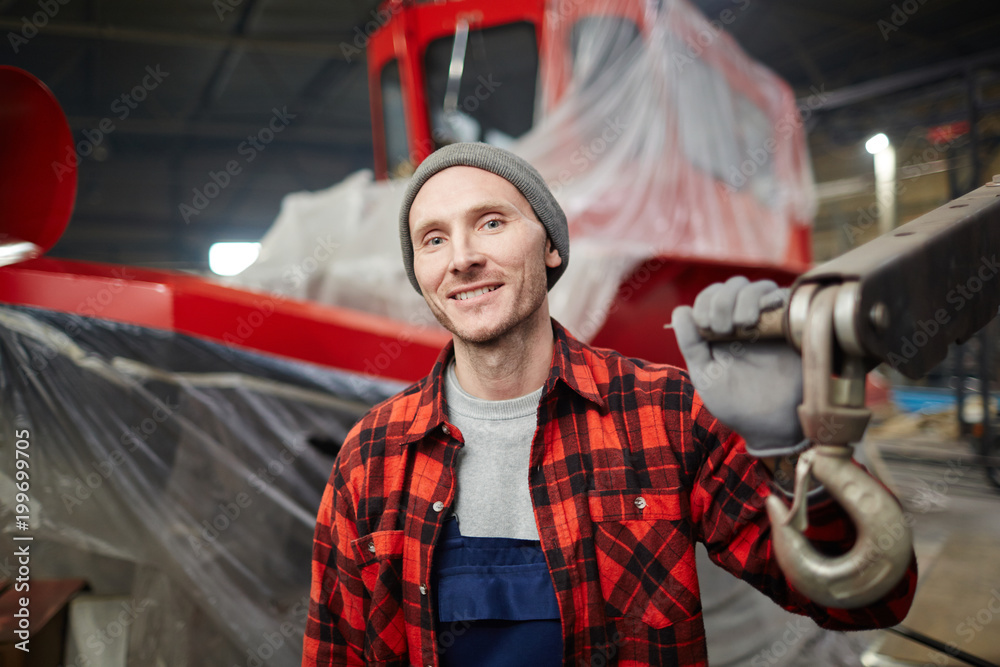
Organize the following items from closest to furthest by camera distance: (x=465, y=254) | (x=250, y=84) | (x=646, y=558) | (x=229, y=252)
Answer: (x=646, y=558) < (x=465, y=254) < (x=250, y=84) < (x=229, y=252)

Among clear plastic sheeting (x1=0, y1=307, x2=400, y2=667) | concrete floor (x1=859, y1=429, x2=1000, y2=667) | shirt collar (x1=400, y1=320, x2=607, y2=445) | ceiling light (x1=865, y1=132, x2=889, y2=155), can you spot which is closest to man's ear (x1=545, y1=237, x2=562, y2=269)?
shirt collar (x1=400, y1=320, x2=607, y2=445)

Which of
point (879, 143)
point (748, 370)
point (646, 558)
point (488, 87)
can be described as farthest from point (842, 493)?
point (879, 143)

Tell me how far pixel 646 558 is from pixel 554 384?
0.38 meters

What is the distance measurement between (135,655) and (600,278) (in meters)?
1.93

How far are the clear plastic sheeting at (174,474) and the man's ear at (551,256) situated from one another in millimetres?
1068

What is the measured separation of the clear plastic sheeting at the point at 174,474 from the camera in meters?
1.73

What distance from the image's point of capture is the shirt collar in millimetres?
1214

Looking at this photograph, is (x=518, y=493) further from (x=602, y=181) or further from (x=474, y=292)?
(x=602, y=181)

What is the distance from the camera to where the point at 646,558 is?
111 cm

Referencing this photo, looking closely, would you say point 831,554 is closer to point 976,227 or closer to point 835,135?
point 976,227

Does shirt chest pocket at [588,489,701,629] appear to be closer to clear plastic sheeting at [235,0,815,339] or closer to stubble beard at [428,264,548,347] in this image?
stubble beard at [428,264,548,347]

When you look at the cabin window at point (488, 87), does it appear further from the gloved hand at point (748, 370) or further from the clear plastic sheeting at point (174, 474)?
the gloved hand at point (748, 370)

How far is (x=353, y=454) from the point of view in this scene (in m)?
1.31

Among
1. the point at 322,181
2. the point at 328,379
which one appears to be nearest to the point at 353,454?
the point at 328,379
